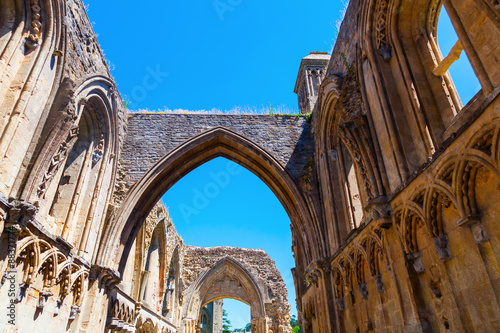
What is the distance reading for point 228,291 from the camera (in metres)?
17.6

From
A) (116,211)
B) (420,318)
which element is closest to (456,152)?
(420,318)

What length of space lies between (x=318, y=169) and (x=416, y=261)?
438 cm

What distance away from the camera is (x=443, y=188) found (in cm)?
321

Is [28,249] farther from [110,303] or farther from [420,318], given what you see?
[420,318]

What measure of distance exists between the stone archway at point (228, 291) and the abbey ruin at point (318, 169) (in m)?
7.17

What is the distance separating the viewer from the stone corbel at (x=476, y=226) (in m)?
2.79

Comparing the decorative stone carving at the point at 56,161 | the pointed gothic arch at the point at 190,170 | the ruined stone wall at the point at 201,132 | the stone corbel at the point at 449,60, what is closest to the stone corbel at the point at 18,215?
the decorative stone carving at the point at 56,161

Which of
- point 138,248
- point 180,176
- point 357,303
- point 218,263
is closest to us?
point 357,303

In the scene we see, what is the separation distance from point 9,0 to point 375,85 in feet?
17.5

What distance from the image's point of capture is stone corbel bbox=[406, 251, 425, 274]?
12.1ft

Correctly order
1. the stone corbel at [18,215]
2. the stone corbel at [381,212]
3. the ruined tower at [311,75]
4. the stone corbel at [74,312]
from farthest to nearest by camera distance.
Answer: the ruined tower at [311,75] < the stone corbel at [74,312] < the stone corbel at [381,212] < the stone corbel at [18,215]

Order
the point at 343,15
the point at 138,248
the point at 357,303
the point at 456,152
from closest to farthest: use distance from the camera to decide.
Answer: the point at 456,152
the point at 357,303
the point at 343,15
the point at 138,248

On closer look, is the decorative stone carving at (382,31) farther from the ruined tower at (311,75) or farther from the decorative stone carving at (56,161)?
the decorative stone carving at (56,161)

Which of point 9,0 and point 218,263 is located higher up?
point 218,263
